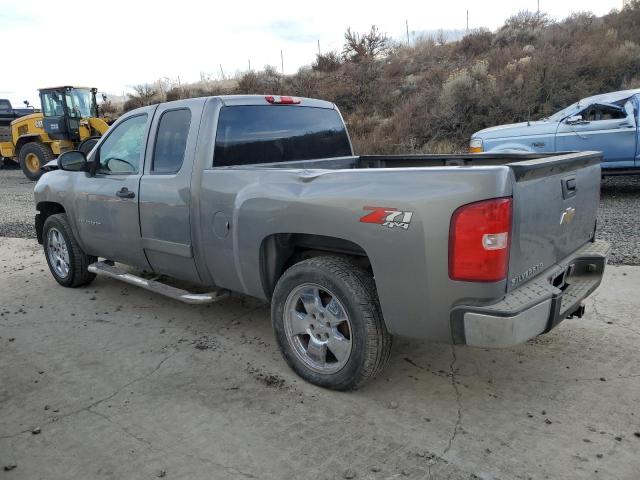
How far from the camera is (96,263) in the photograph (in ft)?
17.6

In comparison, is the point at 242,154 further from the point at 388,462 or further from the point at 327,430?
the point at 388,462

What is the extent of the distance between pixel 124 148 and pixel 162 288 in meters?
1.35

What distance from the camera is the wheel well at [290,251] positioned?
133 inches

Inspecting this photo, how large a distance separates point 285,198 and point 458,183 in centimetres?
A: 114

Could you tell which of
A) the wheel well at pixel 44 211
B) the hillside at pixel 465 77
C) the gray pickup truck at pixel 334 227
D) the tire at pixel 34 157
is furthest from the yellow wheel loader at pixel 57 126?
the gray pickup truck at pixel 334 227

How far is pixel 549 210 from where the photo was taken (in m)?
3.06

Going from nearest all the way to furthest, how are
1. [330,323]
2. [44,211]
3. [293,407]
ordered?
[293,407]
[330,323]
[44,211]

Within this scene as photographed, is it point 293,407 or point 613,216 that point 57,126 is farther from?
point 293,407

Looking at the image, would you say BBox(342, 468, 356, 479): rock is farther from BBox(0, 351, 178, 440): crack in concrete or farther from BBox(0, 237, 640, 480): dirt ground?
BBox(0, 351, 178, 440): crack in concrete

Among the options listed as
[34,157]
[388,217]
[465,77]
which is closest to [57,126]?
[34,157]

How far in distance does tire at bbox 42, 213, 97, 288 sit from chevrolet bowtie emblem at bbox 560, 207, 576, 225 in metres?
4.51

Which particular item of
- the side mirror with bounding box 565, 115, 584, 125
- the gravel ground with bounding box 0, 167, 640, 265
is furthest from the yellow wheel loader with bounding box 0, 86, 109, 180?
the side mirror with bounding box 565, 115, 584, 125

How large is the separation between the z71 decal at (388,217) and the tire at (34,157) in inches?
716

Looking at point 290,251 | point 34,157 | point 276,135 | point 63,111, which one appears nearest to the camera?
point 290,251
